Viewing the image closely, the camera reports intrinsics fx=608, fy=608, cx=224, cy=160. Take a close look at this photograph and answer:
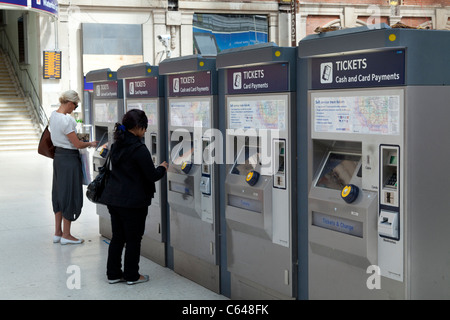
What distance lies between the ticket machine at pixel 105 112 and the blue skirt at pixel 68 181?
13.4 inches

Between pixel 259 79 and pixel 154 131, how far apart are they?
1557 millimetres

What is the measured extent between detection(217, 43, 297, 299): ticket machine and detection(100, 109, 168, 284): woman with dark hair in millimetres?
611

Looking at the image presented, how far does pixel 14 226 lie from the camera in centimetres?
696

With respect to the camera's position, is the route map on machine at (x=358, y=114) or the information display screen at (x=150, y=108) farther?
the information display screen at (x=150, y=108)

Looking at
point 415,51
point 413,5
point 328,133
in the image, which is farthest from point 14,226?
point 413,5

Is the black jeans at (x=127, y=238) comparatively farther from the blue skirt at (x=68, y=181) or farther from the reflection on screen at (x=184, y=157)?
the blue skirt at (x=68, y=181)

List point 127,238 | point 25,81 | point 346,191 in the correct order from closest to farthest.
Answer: point 346,191, point 127,238, point 25,81

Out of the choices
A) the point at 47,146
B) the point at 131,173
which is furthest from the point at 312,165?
the point at 47,146

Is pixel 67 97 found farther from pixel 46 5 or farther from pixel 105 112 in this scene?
pixel 46 5

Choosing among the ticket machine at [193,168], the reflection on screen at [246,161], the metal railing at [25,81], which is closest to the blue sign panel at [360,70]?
the reflection on screen at [246,161]

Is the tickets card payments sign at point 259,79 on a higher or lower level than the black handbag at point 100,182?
higher

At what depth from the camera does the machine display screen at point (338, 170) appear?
3.20 m

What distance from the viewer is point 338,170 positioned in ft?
10.8
